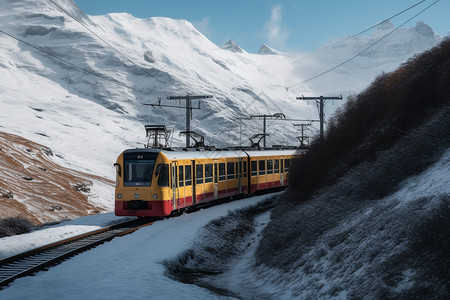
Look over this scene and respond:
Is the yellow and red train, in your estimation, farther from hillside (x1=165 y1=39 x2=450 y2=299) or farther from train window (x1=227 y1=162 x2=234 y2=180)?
hillside (x1=165 y1=39 x2=450 y2=299)

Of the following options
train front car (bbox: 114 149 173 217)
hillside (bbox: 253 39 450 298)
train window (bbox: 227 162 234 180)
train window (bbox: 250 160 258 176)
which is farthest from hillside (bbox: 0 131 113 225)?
hillside (bbox: 253 39 450 298)

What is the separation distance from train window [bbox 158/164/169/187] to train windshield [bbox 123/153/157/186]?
15.6 inches

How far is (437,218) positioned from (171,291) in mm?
5925

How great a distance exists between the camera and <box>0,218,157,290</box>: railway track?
40.7 ft

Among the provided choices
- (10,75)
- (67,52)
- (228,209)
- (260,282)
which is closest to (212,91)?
(67,52)

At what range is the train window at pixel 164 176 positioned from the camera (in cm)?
2227

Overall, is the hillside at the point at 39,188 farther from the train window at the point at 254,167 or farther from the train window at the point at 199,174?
the train window at the point at 254,167

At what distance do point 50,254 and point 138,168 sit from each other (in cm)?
810

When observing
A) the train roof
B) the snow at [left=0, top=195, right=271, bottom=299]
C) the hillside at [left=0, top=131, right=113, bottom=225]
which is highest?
the train roof

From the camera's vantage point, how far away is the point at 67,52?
199000mm

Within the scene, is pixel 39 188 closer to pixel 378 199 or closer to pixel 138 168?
pixel 138 168

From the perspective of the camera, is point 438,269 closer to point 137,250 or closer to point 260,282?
point 260,282

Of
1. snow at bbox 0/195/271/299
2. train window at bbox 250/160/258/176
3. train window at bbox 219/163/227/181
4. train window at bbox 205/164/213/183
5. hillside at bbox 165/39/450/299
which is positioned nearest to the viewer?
hillside at bbox 165/39/450/299

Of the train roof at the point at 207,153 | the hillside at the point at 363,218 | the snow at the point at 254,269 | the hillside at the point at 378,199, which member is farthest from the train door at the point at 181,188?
the snow at the point at 254,269
